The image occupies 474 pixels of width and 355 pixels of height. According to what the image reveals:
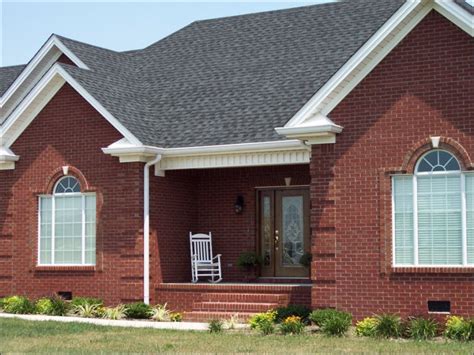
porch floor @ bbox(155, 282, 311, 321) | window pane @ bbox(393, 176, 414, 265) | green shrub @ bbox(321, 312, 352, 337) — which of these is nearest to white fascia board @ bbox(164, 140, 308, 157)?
window pane @ bbox(393, 176, 414, 265)

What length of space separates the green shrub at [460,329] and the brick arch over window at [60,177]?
905 cm

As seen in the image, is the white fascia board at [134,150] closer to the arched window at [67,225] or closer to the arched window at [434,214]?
the arched window at [67,225]

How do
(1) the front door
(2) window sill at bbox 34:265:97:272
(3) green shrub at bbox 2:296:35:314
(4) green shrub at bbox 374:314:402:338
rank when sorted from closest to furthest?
(4) green shrub at bbox 374:314:402:338 → (3) green shrub at bbox 2:296:35:314 → (2) window sill at bbox 34:265:97:272 → (1) the front door

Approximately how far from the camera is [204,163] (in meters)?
20.0

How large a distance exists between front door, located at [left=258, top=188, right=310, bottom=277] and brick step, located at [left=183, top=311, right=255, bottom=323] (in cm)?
277

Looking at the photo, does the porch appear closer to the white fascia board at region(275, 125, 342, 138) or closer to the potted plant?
the potted plant

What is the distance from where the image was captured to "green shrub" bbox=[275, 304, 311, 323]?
17328 millimetres

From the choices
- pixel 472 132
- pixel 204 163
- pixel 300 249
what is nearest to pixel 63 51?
pixel 204 163

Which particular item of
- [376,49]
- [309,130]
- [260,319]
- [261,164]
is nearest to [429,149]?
[376,49]

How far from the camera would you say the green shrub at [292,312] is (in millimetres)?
17328

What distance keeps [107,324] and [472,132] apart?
7929mm

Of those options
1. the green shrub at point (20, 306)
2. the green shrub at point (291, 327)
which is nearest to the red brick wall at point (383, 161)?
the green shrub at point (291, 327)

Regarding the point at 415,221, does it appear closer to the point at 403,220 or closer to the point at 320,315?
the point at 403,220

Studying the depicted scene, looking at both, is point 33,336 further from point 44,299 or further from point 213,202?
point 213,202
